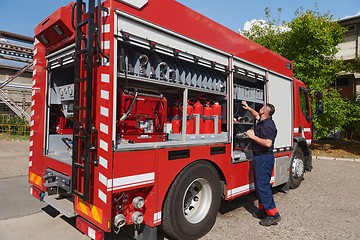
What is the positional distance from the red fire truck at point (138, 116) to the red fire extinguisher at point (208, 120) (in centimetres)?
2

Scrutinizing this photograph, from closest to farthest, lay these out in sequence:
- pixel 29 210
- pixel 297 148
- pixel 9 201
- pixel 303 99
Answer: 1. pixel 29 210
2. pixel 9 201
3. pixel 297 148
4. pixel 303 99

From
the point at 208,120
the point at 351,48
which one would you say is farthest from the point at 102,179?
the point at 351,48

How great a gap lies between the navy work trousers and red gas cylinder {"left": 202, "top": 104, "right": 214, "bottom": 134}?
0.93 m

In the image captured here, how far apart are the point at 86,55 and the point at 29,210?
3.25m

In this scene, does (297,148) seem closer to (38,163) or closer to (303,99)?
(303,99)

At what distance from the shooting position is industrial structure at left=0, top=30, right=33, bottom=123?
20.9 metres

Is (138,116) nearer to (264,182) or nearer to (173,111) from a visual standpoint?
(173,111)

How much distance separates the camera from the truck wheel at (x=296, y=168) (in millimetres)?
5965

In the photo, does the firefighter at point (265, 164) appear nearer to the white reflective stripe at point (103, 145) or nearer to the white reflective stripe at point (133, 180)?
the white reflective stripe at point (133, 180)

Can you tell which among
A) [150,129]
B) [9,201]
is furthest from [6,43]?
[150,129]

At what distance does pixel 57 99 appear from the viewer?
149 inches

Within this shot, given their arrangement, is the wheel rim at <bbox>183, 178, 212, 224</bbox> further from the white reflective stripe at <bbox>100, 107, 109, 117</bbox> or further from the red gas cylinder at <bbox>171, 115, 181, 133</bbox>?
the white reflective stripe at <bbox>100, 107, 109, 117</bbox>

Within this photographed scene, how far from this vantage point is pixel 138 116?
3.51m

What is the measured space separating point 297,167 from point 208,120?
3.42 meters
